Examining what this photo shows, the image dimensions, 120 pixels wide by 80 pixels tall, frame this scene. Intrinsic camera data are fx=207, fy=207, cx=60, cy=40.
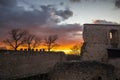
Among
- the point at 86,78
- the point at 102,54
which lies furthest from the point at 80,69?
the point at 102,54

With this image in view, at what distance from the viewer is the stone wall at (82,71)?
1261 cm

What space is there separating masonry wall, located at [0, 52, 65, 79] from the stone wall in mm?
8518

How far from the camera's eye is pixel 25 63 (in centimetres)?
2347

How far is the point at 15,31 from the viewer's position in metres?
42.8

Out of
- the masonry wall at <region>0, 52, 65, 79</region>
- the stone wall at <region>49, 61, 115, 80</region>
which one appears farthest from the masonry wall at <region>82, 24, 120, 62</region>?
the stone wall at <region>49, 61, 115, 80</region>

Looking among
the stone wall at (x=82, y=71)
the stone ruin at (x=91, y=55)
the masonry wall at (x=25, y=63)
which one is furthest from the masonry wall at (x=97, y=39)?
the stone wall at (x=82, y=71)

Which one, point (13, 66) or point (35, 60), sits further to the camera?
point (35, 60)

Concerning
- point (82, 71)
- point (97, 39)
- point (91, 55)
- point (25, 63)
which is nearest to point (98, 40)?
point (97, 39)

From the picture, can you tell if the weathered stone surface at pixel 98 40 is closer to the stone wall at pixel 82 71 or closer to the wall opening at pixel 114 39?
the wall opening at pixel 114 39

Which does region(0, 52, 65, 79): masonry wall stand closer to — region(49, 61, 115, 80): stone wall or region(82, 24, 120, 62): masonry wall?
region(82, 24, 120, 62): masonry wall

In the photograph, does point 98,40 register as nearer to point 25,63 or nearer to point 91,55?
point 91,55

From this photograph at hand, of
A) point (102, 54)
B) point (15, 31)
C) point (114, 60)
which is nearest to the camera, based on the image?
point (114, 60)

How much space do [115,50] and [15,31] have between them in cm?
2703

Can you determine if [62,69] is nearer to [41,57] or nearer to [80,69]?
[80,69]
